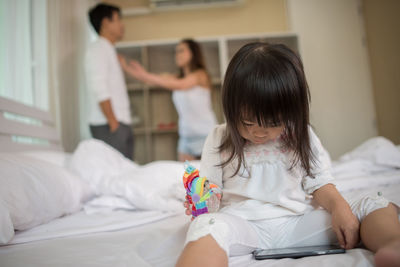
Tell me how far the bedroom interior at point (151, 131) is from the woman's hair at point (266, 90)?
274 mm

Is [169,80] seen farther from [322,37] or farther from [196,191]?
[196,191]

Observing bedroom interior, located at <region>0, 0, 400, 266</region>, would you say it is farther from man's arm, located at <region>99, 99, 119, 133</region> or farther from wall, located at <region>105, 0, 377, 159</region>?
man's arm, located at <region>99, 99, 119, 133</region>

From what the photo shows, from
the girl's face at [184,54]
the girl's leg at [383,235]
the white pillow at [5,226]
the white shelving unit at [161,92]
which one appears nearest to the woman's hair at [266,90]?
the girl's leg at [383,235]

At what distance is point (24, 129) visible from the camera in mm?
1585

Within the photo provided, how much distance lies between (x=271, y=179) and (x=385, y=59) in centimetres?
284

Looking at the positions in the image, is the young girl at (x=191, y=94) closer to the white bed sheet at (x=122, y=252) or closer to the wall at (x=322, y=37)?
the wall at (x=322, y=37)

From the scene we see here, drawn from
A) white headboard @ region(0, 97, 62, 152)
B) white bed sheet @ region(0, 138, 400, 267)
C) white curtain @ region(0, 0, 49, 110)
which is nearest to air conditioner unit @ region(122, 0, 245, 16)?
white curtain @ region(0, 0, 49, 110)

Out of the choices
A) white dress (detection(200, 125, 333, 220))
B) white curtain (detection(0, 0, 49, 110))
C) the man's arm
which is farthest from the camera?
the man's arm

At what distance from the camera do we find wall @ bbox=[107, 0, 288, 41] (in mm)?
3461

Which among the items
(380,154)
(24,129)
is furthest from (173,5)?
(380,154)

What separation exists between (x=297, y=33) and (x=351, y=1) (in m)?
0.73

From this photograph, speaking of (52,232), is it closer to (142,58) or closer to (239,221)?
(239,221)

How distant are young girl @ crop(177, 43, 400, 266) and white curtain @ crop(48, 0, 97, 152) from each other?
1635 millimetres

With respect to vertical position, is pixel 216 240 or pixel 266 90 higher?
pixel 266 90
